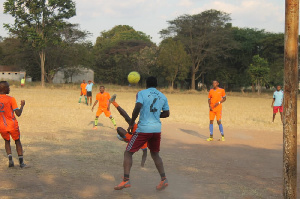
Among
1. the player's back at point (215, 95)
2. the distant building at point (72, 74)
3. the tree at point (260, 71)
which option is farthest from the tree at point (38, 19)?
the player's back at point (215, 95)

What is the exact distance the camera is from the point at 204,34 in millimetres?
50250

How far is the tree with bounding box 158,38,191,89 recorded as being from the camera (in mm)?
47594

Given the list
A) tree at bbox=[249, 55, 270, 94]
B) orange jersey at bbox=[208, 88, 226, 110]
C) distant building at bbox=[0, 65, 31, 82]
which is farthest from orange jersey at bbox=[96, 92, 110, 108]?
distant building at bbox=[0, 65, 31, 82]

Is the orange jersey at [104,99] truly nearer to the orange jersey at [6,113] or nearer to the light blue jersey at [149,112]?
the orange jersey at [6,113]

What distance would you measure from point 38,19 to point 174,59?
63.0ft

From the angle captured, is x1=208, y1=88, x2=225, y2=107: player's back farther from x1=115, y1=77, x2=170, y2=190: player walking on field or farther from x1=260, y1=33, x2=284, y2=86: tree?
x1=260, y1=33, x2=284, y2=86: tree

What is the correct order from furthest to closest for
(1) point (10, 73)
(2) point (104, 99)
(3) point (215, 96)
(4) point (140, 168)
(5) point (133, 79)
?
(1) point (10, 73)
(2) point (104, 99)
(3) point (215, 96)
(4) point (140, 168)
(5) point (133, 79)

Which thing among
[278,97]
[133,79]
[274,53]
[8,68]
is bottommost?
[278,97]

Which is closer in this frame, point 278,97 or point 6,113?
point 6,113

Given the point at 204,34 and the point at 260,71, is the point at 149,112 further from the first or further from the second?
the point at 204,34

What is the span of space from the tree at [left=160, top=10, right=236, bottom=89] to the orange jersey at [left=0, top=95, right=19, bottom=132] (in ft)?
146

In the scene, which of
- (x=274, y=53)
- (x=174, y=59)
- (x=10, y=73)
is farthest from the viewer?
(x=10, y=73)

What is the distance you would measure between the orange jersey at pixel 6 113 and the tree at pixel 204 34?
44488 mm

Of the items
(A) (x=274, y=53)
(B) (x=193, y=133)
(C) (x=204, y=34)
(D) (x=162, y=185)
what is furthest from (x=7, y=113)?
(A) (x=274, y=53)
